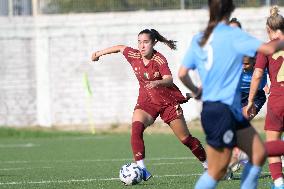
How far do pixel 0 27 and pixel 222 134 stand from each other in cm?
2146

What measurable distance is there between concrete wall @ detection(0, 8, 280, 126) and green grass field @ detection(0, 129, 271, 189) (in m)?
1.83

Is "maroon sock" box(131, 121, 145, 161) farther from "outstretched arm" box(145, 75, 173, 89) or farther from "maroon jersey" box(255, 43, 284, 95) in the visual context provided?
"maroon jersey" box(255, 43, 284, 95)

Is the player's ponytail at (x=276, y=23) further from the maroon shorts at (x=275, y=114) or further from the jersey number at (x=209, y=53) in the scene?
the jersey number at (x=209, y=53)

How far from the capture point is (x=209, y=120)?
752cm

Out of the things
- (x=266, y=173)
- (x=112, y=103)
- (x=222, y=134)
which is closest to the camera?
(x=222, y=134)

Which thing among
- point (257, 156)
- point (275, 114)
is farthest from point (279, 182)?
point (257, 156)

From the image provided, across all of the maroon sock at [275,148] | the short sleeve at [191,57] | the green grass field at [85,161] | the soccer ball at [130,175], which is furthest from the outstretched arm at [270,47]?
the soccer ball at [130,175]

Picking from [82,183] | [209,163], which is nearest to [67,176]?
[82,183]

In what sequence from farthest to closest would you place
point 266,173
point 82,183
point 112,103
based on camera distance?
point 112,103
point 266,173
point 82,183

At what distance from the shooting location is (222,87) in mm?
7574

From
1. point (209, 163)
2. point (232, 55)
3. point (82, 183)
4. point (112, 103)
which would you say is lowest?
point (112, 103)

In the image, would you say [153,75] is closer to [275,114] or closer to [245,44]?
[275,114]

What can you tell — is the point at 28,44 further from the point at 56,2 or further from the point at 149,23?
the point at 149,23

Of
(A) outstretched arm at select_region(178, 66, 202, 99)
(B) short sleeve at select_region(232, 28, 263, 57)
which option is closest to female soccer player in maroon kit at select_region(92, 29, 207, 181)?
(A) outstretched arm at select_region(178, 66, 202, 99)
